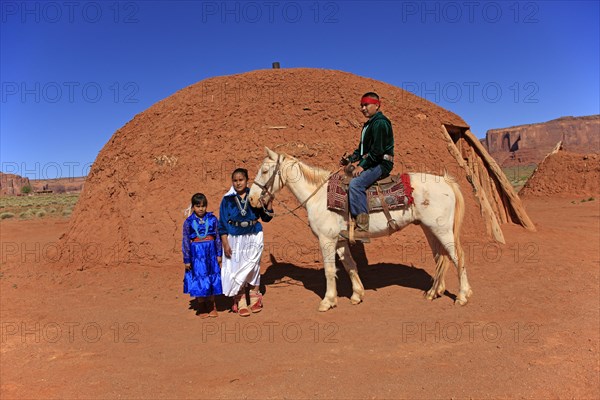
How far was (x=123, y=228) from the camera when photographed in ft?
26.9

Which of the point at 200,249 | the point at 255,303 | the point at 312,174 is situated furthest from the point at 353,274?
the point at 200,249

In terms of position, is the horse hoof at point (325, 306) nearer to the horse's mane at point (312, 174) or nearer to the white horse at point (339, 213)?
the white horse at point (339, 213)

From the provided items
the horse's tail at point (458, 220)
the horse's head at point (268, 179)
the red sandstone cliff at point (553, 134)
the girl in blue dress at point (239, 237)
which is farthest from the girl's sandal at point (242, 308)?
the red sandstone cliff at point (553, 134)

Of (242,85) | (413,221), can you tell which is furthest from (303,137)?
(413,221)

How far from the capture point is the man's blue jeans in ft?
17.1

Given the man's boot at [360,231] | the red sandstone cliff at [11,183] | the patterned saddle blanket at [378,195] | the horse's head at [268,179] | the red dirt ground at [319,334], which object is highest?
the red sandstone cliff at [11,183]

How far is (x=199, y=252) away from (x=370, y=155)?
2.82 meters

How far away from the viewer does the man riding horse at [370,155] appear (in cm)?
507

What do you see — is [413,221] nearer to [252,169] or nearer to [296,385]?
[296,385]

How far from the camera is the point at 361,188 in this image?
523 centimetres

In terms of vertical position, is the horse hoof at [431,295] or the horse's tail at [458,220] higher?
the horse's tail at [458,220]

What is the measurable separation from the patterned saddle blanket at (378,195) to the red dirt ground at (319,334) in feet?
5.06

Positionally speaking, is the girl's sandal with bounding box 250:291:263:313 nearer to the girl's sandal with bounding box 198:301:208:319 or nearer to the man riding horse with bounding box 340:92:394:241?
the girl's sandal with bounding box 198:301:208:319

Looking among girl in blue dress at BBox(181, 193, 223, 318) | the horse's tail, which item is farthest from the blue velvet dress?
the horse's tail
